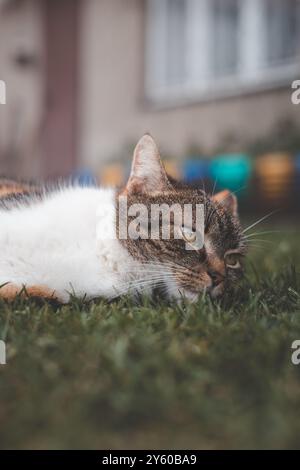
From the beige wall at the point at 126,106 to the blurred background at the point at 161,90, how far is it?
14 mm

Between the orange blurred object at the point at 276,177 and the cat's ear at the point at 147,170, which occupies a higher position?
the orange blurred object at the point at 276,177

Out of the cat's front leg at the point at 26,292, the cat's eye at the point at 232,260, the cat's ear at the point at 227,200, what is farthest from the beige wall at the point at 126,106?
the cat's front leg at the point at 26,292

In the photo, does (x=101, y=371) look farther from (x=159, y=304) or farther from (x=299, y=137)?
(x=299, y=137)

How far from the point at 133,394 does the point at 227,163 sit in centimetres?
Result: 442

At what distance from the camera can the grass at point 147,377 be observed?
108 cm

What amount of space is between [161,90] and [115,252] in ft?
20.0

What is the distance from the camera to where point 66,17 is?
8.59m

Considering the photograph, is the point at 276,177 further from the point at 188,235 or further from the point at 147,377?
the point at 147,377

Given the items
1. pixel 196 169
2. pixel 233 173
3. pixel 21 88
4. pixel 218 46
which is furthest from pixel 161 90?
pixel 21 88

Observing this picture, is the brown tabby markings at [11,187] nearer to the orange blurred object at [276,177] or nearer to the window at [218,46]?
the orange blurred object at [276,177]

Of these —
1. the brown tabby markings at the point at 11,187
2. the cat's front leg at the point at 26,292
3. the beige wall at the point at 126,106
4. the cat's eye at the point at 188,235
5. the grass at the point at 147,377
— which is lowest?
the grass at the point at 147,377

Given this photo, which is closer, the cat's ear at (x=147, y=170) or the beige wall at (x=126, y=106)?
the cat's ear at (x=147, y=170)

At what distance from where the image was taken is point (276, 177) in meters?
5.24

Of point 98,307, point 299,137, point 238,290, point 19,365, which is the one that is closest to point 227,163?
point 299,137
